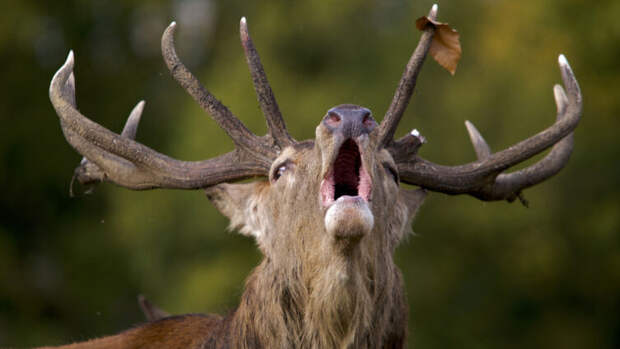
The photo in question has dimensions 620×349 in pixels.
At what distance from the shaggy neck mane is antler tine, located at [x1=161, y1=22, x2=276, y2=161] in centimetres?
70

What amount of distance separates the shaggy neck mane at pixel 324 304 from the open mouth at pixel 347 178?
0.34 metres

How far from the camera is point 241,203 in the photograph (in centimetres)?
636

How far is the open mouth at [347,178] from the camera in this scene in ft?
16.6

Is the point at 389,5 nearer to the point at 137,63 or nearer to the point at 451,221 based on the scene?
the point at 451,221

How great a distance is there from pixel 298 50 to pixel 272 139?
13.1 metres

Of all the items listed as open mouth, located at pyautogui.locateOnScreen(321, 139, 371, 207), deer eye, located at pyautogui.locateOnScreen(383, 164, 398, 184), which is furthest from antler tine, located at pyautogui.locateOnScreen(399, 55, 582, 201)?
open mouth, located at pyautogui.locateOnScreen(321, 139, 371, 207)

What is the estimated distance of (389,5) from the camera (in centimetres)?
1986

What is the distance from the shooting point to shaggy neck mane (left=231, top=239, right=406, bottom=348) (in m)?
5.32

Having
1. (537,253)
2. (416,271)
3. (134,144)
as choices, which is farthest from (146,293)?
(134,144)

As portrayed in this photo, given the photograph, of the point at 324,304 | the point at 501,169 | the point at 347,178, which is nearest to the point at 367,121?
the point at 347,178

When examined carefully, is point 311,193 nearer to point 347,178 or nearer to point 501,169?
point 347,178

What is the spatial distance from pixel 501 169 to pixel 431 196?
11080 millimetres

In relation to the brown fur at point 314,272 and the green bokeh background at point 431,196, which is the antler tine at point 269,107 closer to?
the brown fur at point 314,272

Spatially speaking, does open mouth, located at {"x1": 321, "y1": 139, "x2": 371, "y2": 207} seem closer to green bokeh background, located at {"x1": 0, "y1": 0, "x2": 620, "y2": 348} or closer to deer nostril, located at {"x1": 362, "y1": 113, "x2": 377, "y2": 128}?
deer nostril, located at {"x1": 362, "y1": 113, "x2": 377, "y2": 128}
